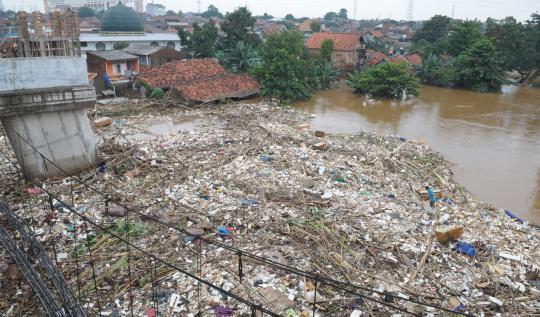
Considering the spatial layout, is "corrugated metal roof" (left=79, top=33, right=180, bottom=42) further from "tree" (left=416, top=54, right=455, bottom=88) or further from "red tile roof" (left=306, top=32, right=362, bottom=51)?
"tree" (left=416, top=54, right=455, bottom=88)

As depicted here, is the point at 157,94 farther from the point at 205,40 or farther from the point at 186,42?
the point at 186,42

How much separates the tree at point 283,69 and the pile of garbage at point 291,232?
10.1 meters

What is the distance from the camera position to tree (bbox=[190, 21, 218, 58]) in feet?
A: 94.6

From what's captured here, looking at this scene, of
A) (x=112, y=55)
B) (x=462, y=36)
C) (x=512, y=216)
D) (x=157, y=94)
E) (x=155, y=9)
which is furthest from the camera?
(x=155, y=9)

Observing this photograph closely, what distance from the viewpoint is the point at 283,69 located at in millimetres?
21047

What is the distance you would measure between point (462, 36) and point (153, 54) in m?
24.5

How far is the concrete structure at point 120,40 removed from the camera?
31.8 m

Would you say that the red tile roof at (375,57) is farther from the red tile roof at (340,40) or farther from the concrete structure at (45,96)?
the concrete structure at (45,96)

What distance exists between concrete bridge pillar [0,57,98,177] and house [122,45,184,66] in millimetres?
18789

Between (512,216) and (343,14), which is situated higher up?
(343,14)

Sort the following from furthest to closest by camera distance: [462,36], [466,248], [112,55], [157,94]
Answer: [462,36]
[112,55]
[157,94]
[466,248]

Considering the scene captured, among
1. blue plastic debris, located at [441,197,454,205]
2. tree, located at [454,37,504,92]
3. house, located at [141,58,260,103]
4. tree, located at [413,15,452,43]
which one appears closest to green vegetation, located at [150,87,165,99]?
house, located at [141,58,260,103]

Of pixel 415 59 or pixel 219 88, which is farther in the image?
pixel 415 59

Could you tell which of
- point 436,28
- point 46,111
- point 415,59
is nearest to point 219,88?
point 46,111
